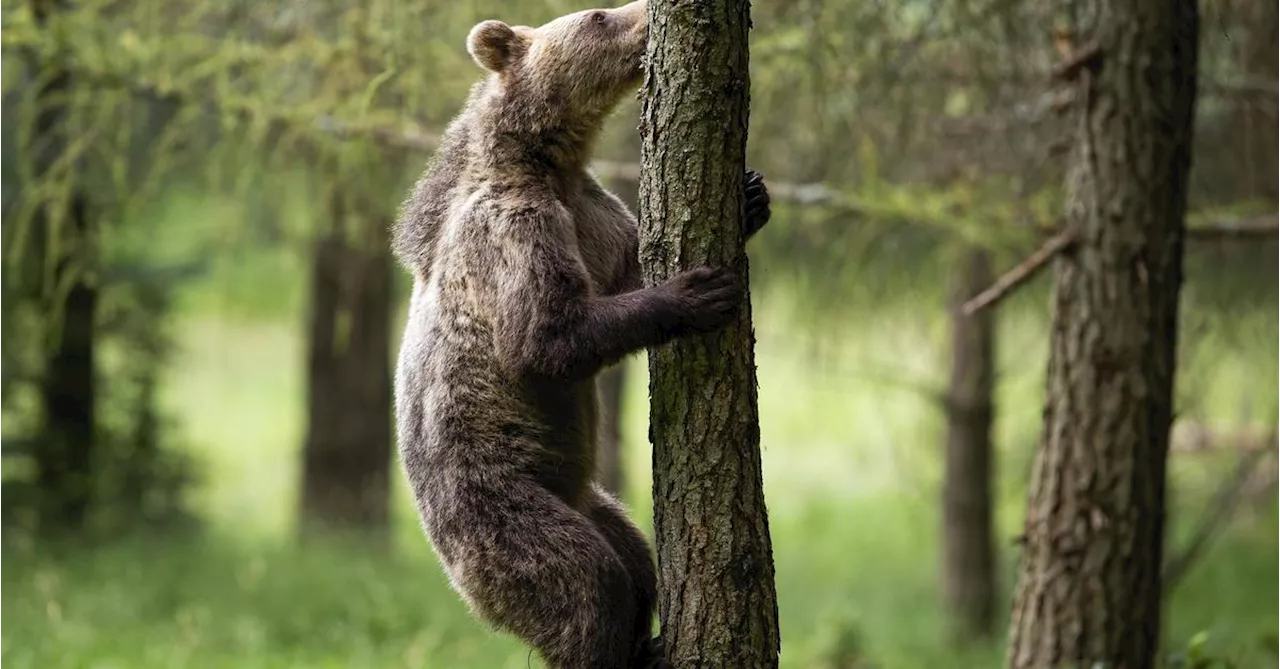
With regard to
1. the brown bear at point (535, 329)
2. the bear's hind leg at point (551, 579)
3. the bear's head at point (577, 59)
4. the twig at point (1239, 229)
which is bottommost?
the bear's hind leg at point (551, 579)

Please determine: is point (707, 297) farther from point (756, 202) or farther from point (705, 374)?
point (756, 202)

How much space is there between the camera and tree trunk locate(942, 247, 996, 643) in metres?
9.87

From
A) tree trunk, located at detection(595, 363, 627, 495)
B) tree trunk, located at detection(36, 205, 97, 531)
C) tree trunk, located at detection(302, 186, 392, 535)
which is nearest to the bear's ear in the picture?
tree trunk, located at detection(36, 205, 97, 531)

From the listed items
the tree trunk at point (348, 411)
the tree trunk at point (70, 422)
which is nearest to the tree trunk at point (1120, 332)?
the tree trunk at point (348, 411)

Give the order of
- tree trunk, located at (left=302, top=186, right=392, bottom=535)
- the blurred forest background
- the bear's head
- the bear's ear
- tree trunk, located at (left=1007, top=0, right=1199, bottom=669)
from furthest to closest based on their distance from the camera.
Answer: tree trunk, located at (left=302, top=186, right=392, bottom=535) → the blurred forest background → tree trunk, located at (left=1007, top=0, right=1199, bottom=669) → the bear's ear → the bear's head

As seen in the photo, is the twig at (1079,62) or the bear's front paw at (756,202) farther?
the twig at (1079,62)

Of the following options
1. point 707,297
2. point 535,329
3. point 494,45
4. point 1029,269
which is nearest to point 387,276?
point 494,45

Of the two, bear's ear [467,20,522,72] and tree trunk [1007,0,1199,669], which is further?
tree trunk [1007,0,1199,669]

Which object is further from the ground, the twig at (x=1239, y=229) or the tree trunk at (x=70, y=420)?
the twig at (x=1239, y=229)

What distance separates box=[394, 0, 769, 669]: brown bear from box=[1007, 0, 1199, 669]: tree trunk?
199cm

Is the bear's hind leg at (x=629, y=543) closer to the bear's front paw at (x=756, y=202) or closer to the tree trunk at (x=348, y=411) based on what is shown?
the bear's front paw at (x=756, y=202)

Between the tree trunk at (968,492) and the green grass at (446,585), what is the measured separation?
0.21 m

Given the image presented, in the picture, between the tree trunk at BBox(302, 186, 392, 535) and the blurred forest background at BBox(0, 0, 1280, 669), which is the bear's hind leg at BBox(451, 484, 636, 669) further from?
the tree trunk at BBox(302, 186, 392, 535)

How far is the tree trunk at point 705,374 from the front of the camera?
12.2 ft
